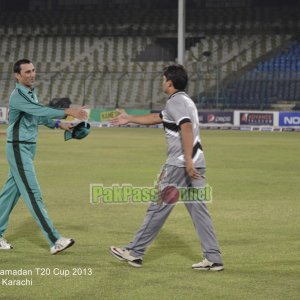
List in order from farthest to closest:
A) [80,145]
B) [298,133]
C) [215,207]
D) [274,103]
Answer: [274,103] → [298,133] → [80,145] → [215,207]

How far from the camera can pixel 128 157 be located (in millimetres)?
23672

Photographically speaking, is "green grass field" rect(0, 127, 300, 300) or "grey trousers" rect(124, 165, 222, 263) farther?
"grey trousers" rect(124, 165, 222, 263)

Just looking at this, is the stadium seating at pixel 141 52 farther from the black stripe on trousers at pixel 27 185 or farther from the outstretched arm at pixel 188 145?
the outstretched arm at pixel 188 145

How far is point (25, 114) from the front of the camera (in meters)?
9.25

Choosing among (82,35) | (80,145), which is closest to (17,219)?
(80,145)

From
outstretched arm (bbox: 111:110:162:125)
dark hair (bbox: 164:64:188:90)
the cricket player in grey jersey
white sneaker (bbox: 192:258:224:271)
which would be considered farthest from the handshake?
white sneaker (bbox: 192:258:224:271)

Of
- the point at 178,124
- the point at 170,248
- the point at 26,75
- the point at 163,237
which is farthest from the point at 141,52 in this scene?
the point at 178,124

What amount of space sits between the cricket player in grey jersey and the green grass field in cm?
35

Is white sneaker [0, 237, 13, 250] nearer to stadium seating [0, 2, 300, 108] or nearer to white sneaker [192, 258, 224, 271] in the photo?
white sneaker [192, 258, 224, 271]

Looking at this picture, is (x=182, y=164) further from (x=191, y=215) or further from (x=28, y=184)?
(x=28, y=184)

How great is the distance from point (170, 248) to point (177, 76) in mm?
2448

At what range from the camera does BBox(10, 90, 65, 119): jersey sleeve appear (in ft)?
29.4

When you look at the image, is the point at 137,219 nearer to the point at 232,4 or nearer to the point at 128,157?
the point at 128,157

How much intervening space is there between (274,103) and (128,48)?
50.7 feet
